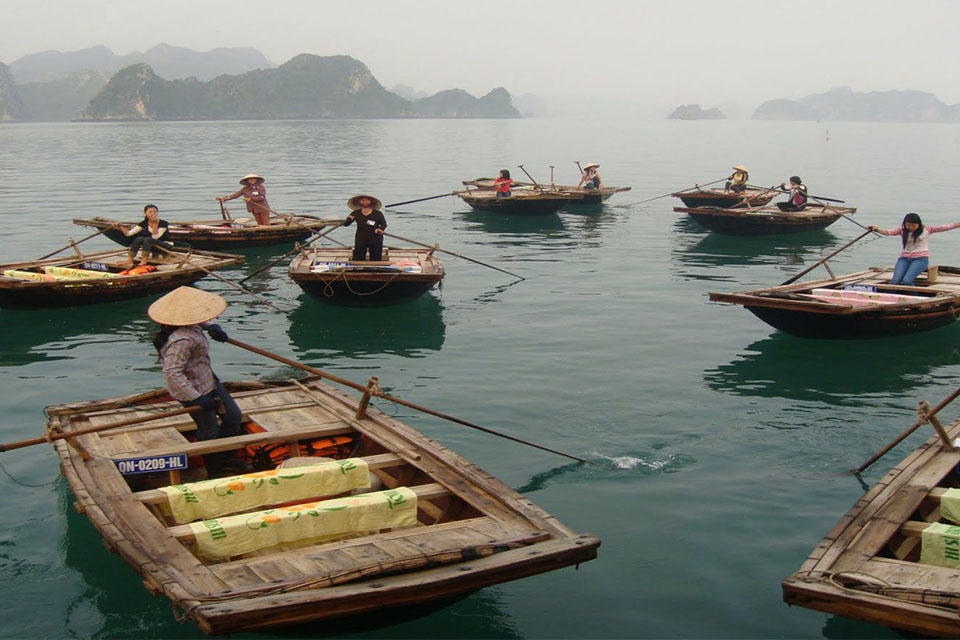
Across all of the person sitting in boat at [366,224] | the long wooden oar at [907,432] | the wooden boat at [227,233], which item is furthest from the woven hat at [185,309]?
the wooden boat at [227,233]

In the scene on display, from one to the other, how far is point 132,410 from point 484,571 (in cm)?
455

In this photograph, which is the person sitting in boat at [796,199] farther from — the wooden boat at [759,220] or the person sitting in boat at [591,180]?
the person sitting in boat at [591,180]

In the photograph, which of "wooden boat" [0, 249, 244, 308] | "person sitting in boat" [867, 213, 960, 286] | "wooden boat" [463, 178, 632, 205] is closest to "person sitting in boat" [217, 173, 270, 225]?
"wooden boat" [0, 249, 244, 308]

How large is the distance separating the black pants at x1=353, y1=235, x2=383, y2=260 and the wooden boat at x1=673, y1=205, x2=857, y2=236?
33.7ft

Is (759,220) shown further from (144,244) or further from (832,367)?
(144,244)

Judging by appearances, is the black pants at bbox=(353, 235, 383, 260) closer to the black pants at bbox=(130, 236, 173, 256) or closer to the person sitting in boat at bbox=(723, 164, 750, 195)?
the black pants at bbox=(130, 236, 173, 256)

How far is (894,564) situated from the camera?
19.3 ft

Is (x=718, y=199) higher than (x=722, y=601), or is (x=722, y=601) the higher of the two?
(x=718, y=199)

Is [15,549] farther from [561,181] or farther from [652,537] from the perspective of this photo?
[561,181]

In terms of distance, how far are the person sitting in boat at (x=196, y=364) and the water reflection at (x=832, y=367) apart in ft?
21.7

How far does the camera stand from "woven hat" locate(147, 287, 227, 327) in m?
7.84

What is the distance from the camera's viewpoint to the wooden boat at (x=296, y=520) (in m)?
5.42

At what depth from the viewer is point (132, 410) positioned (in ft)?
28.4

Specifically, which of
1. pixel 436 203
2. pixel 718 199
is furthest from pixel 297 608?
pixel 436 203
